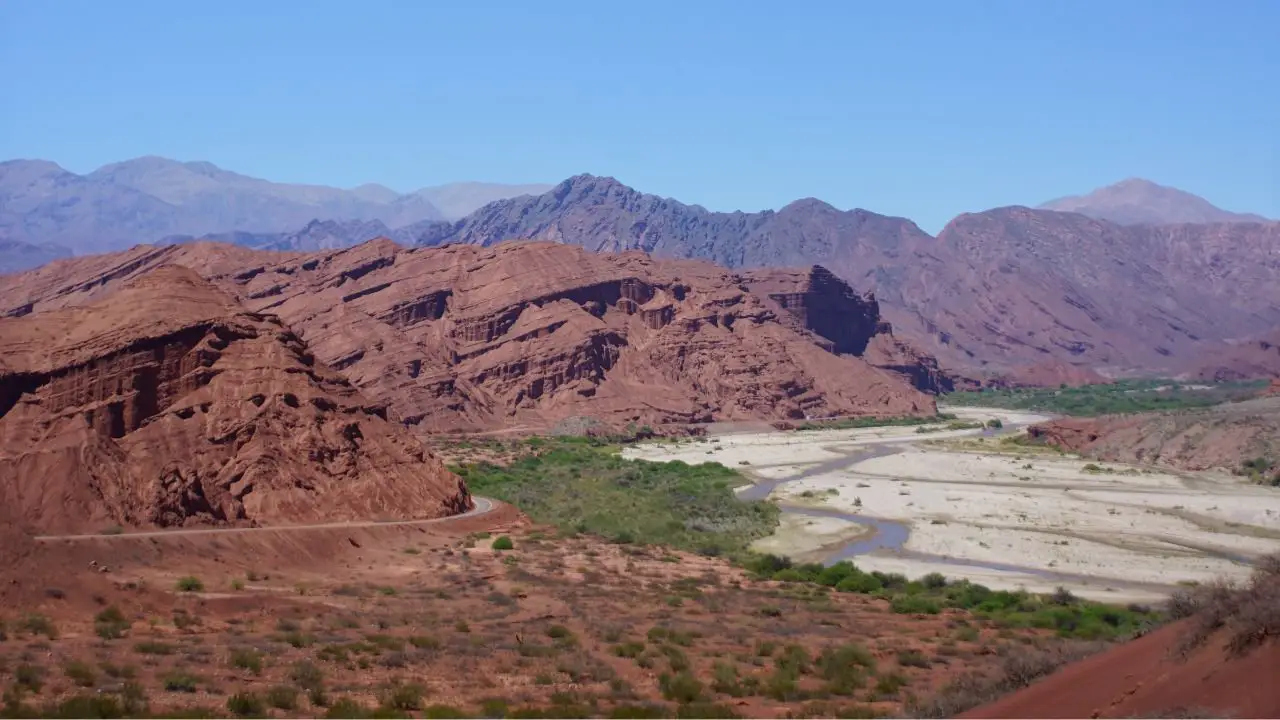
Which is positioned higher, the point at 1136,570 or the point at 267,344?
the point at 267,344

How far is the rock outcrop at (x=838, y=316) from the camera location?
180 meters

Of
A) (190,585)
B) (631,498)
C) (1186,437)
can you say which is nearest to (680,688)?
(190,585)

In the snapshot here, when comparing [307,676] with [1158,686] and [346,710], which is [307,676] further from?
[1158,686]

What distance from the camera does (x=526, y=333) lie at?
131m

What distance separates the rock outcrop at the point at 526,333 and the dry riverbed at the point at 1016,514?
64.7 ft

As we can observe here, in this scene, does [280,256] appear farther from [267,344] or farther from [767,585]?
[767,585]

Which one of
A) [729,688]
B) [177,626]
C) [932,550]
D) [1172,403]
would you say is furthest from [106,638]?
[1172,403]

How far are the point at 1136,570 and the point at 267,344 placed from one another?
37952mm

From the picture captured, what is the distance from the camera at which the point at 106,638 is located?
993 inches

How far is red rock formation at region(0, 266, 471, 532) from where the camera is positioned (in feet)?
134

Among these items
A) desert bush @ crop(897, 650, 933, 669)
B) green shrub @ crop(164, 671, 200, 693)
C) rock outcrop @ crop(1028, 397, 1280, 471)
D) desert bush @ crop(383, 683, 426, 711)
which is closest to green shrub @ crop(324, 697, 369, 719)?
desert bush @ crop(383, 683, 426, 711)

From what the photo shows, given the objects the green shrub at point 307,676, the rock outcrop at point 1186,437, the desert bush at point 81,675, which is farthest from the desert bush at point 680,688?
the rock outcrop at point 1186,437

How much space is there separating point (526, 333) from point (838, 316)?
6971cm

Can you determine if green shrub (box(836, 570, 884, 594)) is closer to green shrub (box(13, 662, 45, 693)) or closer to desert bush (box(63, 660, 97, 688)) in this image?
desert bush (box(63, 660, 97, 688))
